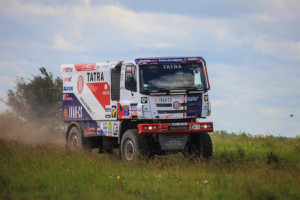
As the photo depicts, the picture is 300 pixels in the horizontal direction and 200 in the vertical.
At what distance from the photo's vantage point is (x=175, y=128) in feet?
53.9

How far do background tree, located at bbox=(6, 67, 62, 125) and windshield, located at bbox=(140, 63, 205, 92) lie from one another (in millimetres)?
32496

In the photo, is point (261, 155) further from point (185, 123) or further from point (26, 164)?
point (26, 164)

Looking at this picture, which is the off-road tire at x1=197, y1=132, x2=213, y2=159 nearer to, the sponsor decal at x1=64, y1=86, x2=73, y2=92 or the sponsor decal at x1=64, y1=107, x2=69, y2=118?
the sponsor decal at x1=64, y1=86, x2=73, y2=92

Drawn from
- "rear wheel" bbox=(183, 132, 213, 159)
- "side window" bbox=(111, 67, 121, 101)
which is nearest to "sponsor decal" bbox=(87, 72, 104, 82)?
"side window" bbox=(111, 67, 121, 101)

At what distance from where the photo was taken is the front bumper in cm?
1616

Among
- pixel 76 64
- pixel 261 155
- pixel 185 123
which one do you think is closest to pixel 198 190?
pixel 185 123

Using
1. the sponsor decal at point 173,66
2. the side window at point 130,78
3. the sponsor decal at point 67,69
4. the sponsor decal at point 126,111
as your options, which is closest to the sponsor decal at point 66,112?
the sponsor decal at point 67,69

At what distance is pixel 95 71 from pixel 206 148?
5400mm

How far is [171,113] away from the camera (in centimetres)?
1656

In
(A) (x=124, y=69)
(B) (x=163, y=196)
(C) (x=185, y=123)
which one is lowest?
(B) (x=163, y=196)

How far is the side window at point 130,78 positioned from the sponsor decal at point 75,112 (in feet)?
14.5

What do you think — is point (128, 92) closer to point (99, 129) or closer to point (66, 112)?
point (99, 129)

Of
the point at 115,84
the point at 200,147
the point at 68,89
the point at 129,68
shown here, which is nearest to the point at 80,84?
the point at 68,89

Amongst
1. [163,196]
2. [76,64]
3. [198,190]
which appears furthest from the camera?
[76,64]
